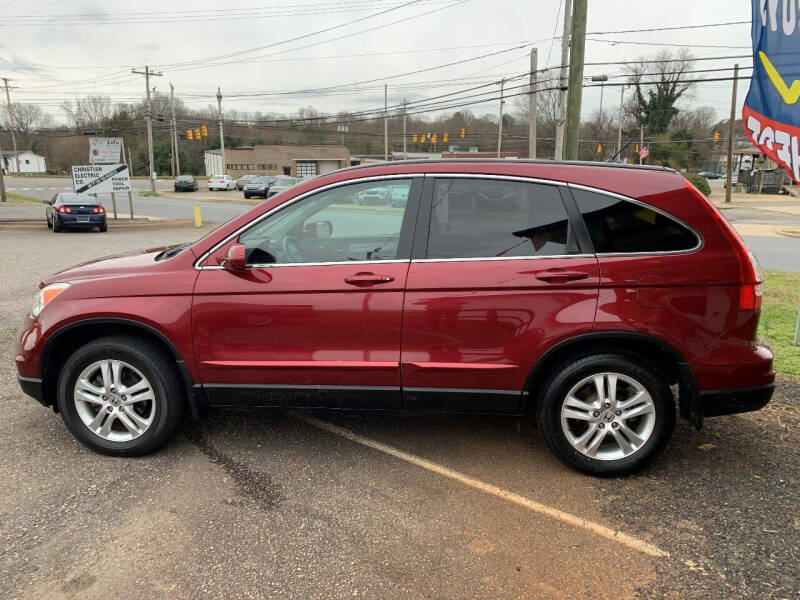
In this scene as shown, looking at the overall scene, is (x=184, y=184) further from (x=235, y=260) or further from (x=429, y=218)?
(x=429, y=218)

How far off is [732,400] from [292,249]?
2.65 metres

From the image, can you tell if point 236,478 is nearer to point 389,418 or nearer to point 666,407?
point 389,418

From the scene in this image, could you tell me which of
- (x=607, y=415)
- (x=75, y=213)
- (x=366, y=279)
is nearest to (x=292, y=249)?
(x=366, y=279)

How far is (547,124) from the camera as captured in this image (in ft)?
188

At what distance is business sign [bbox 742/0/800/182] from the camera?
5.05 meters

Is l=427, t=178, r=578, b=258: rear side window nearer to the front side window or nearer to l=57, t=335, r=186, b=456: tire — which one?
the front side window

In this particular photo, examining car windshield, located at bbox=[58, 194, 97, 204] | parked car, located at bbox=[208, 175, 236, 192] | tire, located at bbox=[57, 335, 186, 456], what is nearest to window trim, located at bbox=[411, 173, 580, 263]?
tire, located at bbox=[57, 335, 186, 456]

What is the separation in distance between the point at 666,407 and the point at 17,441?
408cm

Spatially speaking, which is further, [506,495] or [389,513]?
[506,495]

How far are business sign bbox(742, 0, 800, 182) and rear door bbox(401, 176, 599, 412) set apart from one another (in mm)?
3309

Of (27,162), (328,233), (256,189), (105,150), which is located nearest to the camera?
(328,233)

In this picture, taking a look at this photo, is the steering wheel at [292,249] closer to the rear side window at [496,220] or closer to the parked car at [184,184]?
the rear side window at [496,220]

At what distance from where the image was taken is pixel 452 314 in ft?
10.7

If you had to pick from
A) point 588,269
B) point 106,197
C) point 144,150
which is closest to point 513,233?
point 588,269
